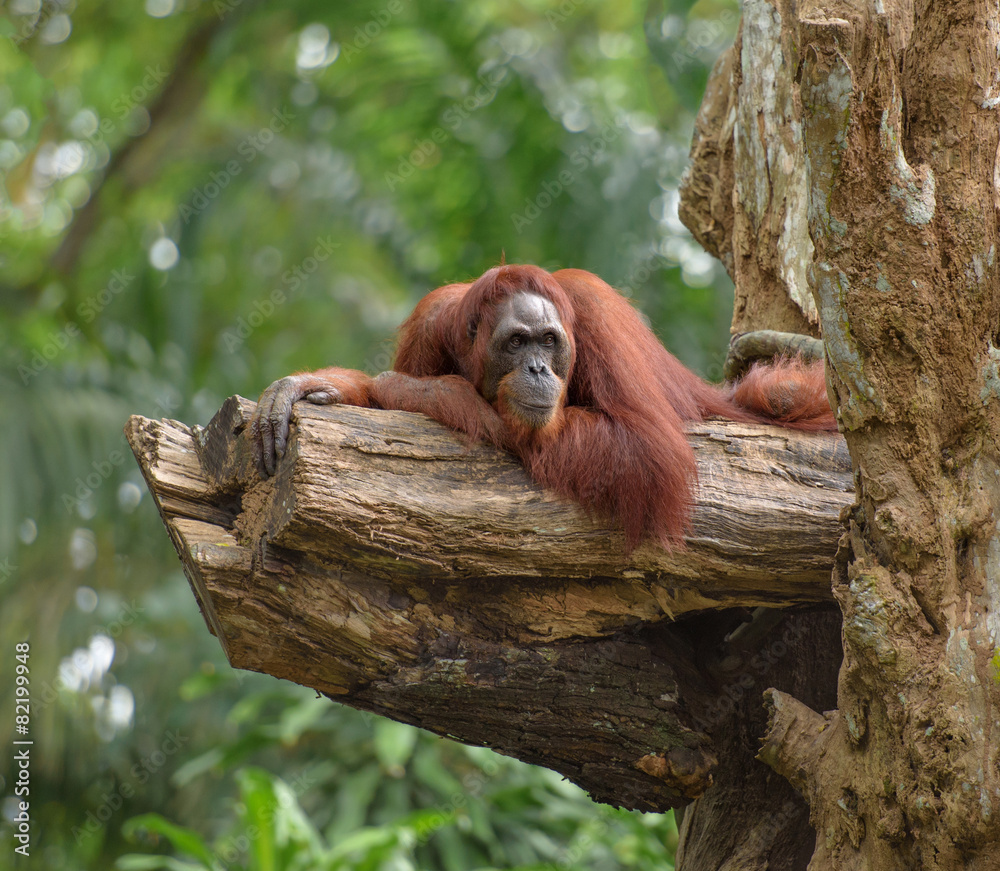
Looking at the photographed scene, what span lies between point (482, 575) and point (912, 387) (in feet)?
4.18

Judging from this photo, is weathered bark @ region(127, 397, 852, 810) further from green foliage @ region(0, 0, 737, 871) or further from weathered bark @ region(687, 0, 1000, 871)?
green foliage @ region(0, 0, 737, 871)

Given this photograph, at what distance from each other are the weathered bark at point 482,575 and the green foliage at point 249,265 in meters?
3.21

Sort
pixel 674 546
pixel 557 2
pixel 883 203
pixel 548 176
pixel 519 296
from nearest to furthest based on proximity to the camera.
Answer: pixel 883 203
pixel 674 546
pixel 519 296
pixel 548 176
pixel 557 2

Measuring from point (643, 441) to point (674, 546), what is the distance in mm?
340

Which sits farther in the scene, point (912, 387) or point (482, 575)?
point (482, 575)

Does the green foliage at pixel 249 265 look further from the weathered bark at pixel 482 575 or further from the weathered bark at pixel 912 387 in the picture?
the weathered bark at pixel 912 387

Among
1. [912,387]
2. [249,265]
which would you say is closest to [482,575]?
[912,387]

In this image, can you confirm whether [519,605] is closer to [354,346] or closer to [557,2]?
[354,346]

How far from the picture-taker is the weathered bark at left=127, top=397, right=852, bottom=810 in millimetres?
2738

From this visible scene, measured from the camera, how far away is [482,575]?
281 cm

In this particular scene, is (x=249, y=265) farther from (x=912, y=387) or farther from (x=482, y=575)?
(x=912, y=387)

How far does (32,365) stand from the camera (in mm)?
7578

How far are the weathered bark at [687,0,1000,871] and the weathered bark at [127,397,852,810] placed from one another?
484mm

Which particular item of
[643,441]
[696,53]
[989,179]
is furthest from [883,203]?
[696,53]
